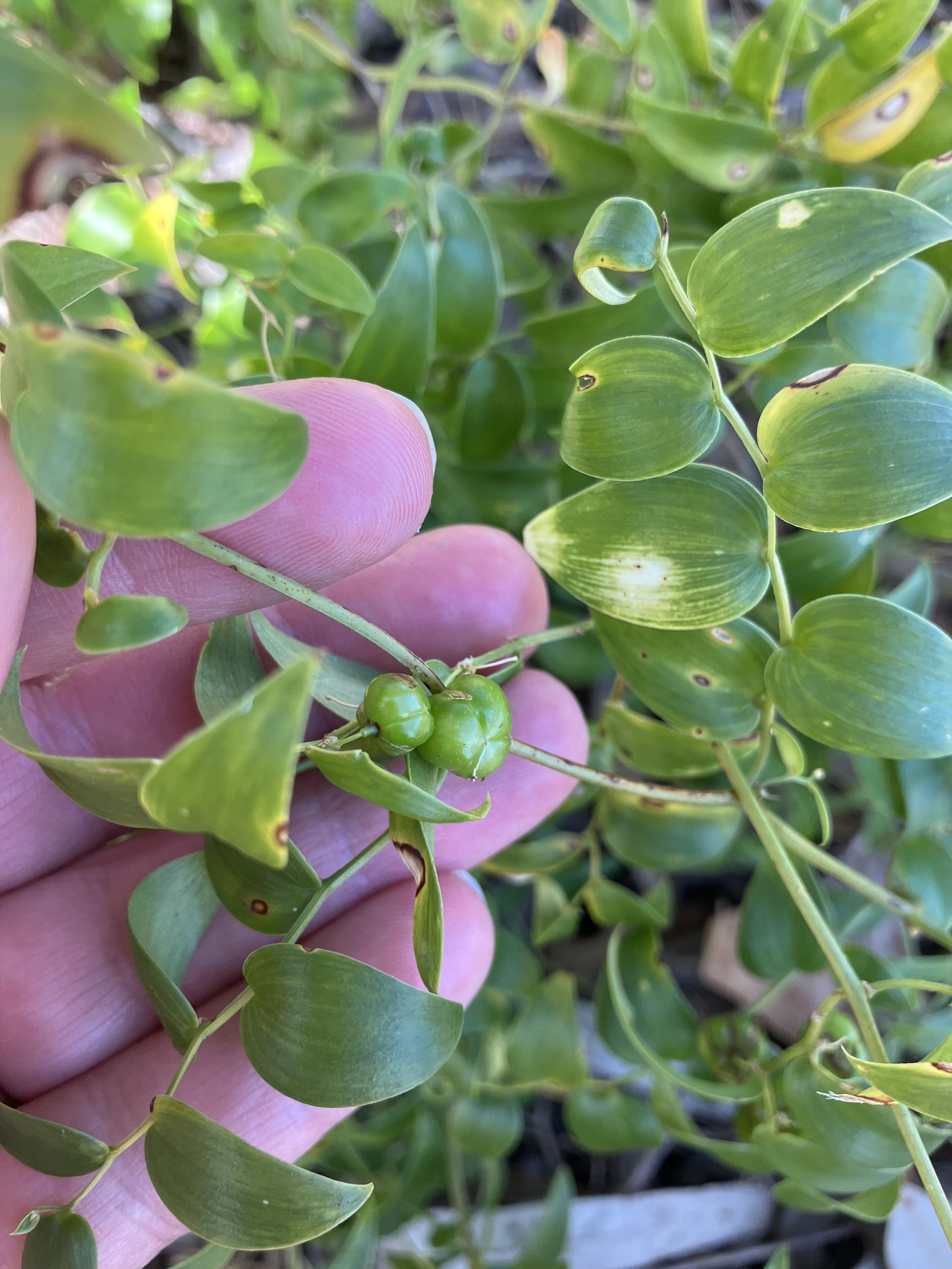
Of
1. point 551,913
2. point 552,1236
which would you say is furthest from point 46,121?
point 552,1236

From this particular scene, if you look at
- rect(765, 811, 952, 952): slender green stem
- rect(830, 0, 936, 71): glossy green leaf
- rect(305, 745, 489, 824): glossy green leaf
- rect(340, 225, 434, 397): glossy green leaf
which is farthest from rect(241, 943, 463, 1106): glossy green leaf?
rect(830, 0, 936, 71): glossy green leaf

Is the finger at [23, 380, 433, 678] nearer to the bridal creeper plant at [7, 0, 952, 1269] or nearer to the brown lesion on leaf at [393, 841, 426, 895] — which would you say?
the bridal creeper plant at [7, 0, 952, 1269]

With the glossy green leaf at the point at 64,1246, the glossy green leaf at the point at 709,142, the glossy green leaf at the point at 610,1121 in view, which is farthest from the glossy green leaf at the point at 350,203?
the glossy green leaf at the point at 610,1121

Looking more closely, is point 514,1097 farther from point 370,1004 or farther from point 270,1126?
point 370,1004

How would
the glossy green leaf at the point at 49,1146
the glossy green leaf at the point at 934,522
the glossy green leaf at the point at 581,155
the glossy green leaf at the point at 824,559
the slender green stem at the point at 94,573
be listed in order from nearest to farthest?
the slender green stem at the point at 94,573, the glossy green leaf at the point at 49,1146, the glossy green leaf at the point at 934,522, the glossy green leaf at the point at 824,559, the glossy green leaf at the point at 581,155

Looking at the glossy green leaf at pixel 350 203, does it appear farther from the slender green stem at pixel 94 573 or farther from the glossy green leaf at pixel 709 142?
the slender green stem at pixel 94 573

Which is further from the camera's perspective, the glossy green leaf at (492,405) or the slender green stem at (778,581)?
the glossy green leaf at (492,405)

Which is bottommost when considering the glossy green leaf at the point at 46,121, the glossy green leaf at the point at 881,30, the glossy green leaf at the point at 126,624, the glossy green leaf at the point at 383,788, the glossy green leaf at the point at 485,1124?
the glossy green leaf at the point at 485,1124
